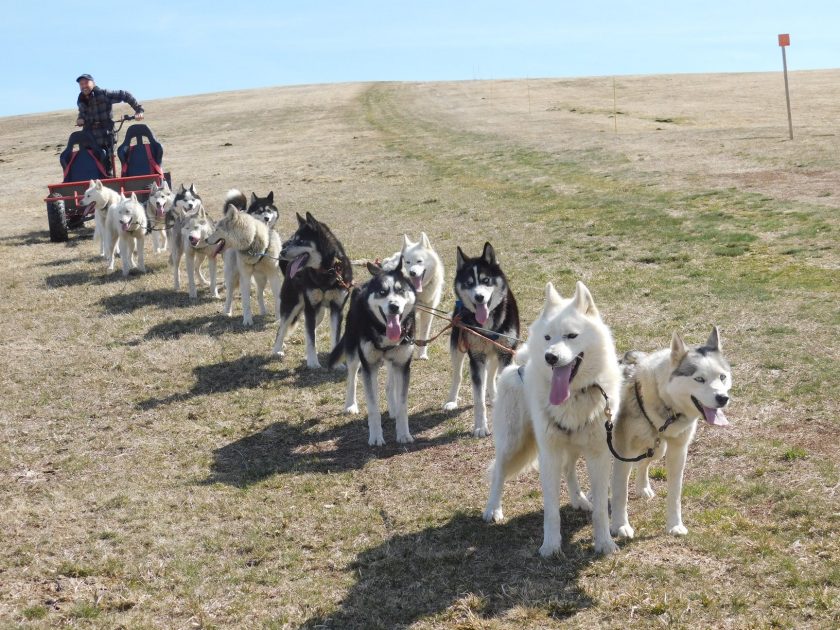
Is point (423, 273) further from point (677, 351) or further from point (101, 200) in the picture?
point (101, 200)

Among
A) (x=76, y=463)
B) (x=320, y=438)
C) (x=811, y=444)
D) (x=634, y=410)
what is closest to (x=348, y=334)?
(x=320, y=438)

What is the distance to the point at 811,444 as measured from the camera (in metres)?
6.03

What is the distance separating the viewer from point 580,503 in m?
5.36

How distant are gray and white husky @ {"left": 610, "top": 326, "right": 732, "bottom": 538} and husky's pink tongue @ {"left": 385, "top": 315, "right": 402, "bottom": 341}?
2.14 m

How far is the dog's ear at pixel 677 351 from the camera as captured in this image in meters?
4.67

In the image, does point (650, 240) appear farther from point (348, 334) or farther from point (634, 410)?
point (634, 410)

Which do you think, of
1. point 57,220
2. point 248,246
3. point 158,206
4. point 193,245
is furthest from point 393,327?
point 57,220

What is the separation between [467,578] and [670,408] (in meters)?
1.49

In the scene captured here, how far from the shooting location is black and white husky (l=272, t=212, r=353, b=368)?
8797mm

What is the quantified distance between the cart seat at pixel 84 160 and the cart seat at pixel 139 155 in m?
0.40

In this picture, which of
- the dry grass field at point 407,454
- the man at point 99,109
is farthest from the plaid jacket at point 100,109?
the dry grass field at point 407,454

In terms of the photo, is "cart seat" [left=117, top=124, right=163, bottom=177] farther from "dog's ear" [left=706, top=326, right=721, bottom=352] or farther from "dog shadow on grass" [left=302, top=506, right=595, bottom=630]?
"dog's ear" [left=706, top=326, right=721, bottom=352]

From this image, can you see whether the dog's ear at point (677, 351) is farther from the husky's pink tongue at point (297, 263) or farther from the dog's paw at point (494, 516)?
the husky's pink tongue at point (297, 263)

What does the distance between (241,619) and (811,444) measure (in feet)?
13.5
